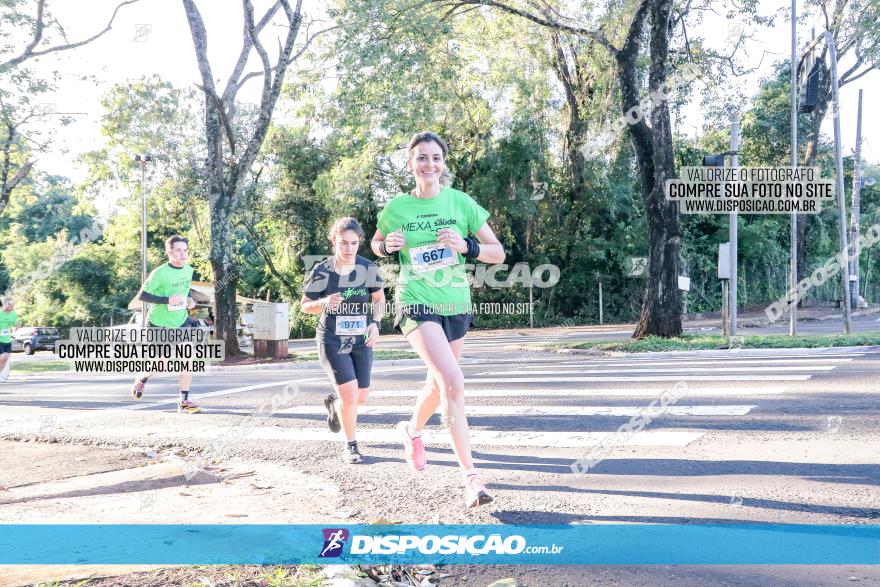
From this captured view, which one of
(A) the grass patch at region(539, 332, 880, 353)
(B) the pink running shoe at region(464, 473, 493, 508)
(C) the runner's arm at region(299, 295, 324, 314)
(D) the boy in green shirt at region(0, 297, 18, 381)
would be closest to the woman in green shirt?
(B) the pink running shoe at region(464, 473, 493, 508)

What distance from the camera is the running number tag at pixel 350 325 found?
6.04 meters

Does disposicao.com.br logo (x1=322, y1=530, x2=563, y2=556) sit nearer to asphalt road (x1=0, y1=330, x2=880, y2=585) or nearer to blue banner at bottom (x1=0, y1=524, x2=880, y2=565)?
blue banner at bottom (x1=0, y1=524, x2=880, y2=565)

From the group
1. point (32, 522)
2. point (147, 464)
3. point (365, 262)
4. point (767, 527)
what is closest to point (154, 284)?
point (147, 464)

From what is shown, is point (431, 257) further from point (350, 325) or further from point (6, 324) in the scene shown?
point (6, 324)

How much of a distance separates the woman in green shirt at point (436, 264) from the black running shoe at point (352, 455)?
1.54 meters

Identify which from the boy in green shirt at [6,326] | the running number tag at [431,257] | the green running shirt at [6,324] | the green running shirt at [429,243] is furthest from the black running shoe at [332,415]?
the green running shirt at [6,324]

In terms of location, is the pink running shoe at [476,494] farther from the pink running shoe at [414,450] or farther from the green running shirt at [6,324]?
the green running shirt at [6,324]

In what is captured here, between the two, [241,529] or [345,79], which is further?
[345,79]

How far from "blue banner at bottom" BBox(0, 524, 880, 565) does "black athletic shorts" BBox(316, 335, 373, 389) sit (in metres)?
2.02

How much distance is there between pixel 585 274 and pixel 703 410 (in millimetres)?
25393

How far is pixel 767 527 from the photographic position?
390 centimetres

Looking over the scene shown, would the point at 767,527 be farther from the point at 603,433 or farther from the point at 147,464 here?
the point at 147,464

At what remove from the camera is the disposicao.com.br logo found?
12.0ft

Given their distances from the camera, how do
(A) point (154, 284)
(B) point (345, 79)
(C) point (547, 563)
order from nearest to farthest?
(C) point (547, 563)
(A) point (154, 284)
(B) point (345, 79)
